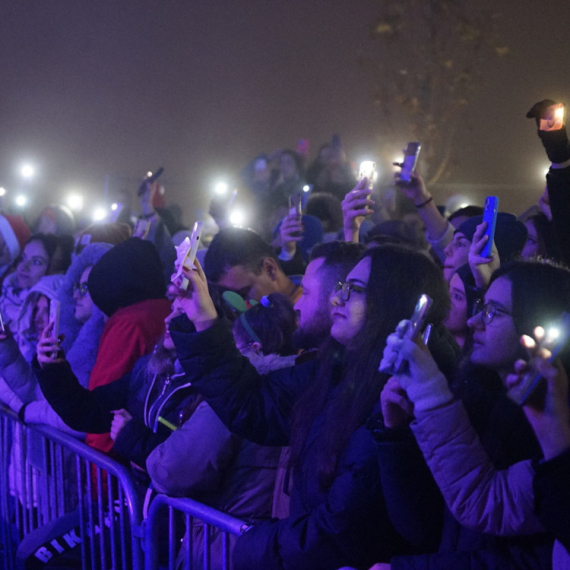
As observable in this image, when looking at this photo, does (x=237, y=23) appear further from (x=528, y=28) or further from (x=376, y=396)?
(x=376, y=396)

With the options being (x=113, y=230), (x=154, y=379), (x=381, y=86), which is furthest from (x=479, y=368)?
(x=381, y=86)

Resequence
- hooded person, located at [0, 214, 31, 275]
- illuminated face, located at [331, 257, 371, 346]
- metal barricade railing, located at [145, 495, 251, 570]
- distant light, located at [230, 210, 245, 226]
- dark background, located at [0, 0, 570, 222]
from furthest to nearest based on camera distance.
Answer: dark background, located at [0, 0, 570, 222], hooded person, located at [0, 214, 31, 275], distant light, located at [230, 210, 245, 226], metal barricade railing, located at [145, 495, 251, 570], illuminated face, located at [331, 257, 371, 346]

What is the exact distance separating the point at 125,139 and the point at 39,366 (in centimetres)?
1272

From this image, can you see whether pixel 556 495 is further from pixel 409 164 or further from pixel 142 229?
pixel 142 229

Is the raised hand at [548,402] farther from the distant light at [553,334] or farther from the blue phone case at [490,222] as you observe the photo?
the blue phone case at [490,222]

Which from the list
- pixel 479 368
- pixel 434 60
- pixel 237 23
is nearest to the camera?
pixel 479 368

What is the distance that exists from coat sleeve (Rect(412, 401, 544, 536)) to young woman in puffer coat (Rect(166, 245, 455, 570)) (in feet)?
1.06

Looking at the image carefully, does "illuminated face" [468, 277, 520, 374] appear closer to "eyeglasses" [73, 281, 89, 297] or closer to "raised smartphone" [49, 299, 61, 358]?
"raised smartphone" [49, 299, 61, 358]

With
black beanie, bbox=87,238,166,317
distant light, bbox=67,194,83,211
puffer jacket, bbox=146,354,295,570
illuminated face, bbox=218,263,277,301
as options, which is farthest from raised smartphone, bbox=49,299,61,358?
distant light, bbox=67,194,83,211

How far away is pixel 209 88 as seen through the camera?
50.6 feet

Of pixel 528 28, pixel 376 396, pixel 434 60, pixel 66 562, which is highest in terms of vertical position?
pixel 528 28

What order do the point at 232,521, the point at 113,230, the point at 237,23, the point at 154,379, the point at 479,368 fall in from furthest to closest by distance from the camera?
the point at 237,23, the point at 113,230, the point at 154,379, the point at 232,521, the point at 479,368

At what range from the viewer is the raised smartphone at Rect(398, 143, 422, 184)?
3613 mm

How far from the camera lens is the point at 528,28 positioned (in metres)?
14.2
